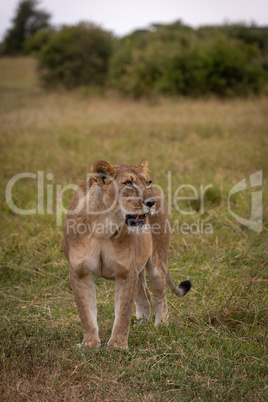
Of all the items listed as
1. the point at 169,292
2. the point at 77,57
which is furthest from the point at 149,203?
the point at 77,57

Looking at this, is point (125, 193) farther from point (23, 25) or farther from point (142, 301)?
point (23, 25)

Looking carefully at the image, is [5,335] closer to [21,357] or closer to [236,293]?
[21,357]

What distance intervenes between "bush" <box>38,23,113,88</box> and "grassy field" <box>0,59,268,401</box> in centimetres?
1015

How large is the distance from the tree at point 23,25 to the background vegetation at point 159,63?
20750mm

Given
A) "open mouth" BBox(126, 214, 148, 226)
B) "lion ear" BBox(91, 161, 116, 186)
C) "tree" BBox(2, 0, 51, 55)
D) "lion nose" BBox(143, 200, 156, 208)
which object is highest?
"tree" BBox(2, 0, 51, 55)

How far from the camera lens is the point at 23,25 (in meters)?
44.3

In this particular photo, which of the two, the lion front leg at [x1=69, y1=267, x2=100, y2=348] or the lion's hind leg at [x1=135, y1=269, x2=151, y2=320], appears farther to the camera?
the lion's hind leg at [x1=135, y1=269, x2=151, y2=320]

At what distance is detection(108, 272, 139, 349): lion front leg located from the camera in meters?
3.04

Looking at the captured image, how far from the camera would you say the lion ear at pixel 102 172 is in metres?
3.04

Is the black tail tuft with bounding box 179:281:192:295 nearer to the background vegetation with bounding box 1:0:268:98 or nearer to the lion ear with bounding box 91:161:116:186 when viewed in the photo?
the lion ear with bounding box 91:161:116:186

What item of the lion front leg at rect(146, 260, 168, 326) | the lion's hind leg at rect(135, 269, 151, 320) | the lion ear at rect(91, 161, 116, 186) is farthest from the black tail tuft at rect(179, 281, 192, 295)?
the lion ear at rect(91, 161, 116, 186)

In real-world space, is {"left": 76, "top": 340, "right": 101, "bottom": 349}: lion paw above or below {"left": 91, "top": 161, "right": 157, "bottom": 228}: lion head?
below

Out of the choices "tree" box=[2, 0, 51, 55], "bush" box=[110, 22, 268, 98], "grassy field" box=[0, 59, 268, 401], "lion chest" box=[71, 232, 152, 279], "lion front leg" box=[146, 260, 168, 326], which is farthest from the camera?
"tree" box=[2, 0, 51, 55]

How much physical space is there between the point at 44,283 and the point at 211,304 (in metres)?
1.61
